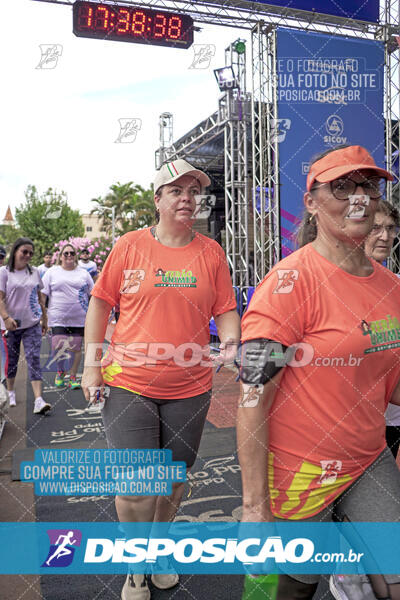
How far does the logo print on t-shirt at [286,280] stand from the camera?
148 centimetres

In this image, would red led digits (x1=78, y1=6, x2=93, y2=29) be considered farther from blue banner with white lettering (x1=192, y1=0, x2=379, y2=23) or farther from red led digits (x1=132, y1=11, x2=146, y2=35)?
blue banner with white lettering (x1=192, y1=0, x2=379, y2=23)

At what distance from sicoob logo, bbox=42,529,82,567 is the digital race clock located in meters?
6.77

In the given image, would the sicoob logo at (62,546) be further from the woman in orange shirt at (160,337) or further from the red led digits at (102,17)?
the red led digits at (102,17)

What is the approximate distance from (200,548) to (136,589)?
460mm

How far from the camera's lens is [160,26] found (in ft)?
25.8

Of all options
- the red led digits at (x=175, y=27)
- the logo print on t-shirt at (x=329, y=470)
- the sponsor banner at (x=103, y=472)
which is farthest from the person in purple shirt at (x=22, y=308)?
the logo print on t-shirt at (x=329, y=470)

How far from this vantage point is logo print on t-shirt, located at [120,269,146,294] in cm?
245

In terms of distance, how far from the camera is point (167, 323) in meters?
2.42

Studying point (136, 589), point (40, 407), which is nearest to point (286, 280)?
point (136, 589)

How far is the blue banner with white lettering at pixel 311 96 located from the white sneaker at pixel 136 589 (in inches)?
265

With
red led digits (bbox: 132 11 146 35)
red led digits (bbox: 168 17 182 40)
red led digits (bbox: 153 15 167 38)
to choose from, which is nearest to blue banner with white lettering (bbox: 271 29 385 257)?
red led digits (bbox: 168 17 182 40)

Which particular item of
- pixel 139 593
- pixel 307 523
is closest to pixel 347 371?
pixel 307 523

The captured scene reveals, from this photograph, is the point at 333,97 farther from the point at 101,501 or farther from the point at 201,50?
the point at 101,501

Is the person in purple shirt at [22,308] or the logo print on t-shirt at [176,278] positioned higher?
the logo print on t-shirt at [176,278]
